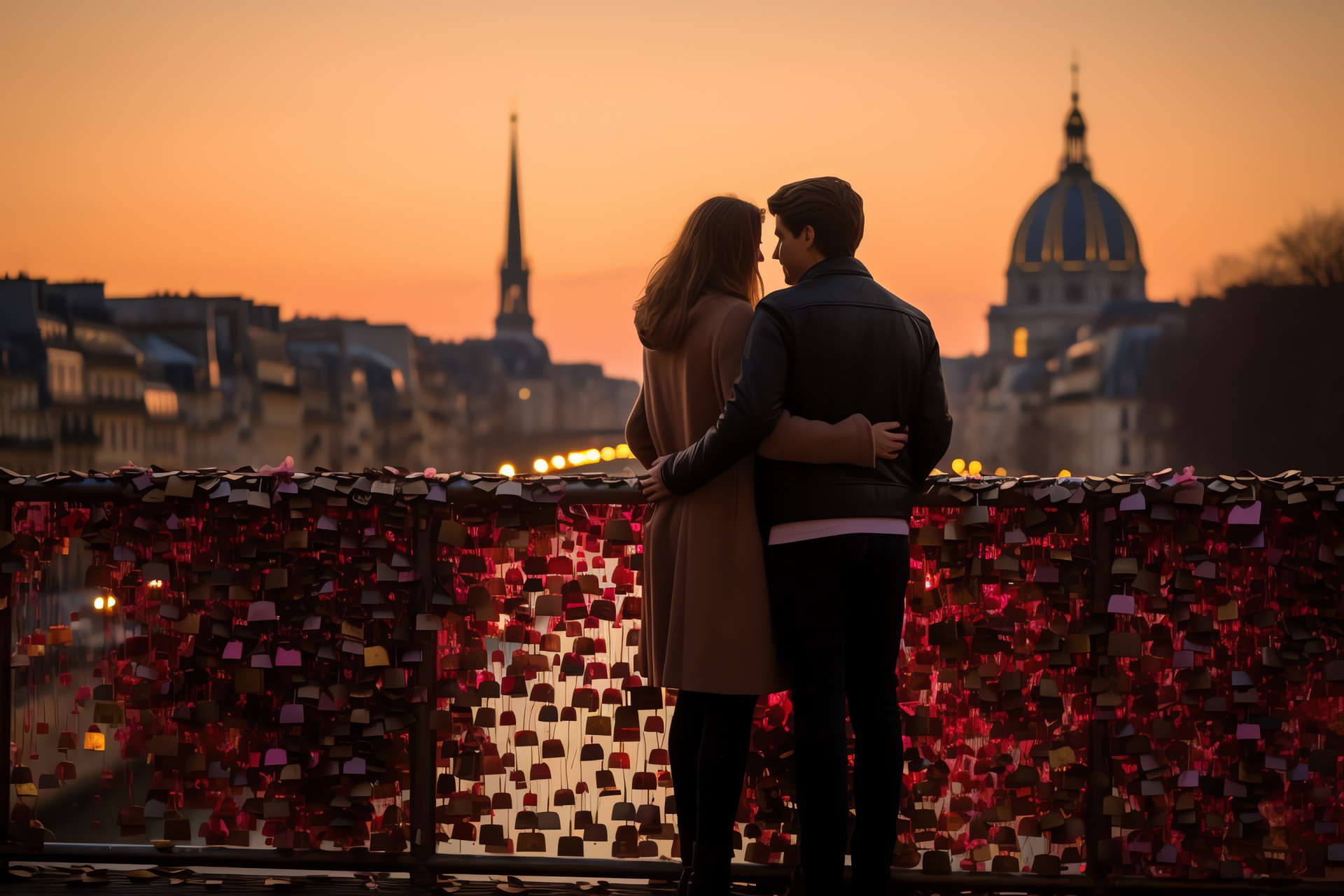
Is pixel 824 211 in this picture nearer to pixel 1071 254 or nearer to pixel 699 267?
pixel 699 267

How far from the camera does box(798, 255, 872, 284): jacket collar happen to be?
3.57 meters

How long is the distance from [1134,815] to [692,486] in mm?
1826

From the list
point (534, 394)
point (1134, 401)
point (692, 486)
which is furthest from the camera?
point (534, 394)

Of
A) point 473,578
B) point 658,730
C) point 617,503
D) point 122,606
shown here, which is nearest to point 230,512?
point 122,606

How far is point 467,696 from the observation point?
439cm

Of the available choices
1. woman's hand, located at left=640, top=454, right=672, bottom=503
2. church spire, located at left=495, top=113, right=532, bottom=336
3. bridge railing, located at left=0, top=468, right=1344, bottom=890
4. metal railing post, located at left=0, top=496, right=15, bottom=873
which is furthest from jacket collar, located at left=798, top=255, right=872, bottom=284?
church spire, located at left=495, top=113, right=532, bottom=336

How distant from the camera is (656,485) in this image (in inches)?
145

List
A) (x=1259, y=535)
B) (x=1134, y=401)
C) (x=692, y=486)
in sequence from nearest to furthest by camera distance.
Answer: (x=692, y=486)
(x=1259, y=535)
(x=1134, y=401)

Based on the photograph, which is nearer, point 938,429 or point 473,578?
point 938,429

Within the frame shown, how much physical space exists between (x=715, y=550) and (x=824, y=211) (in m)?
0.91

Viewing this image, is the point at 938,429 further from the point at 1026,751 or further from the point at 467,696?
the point at 467,696

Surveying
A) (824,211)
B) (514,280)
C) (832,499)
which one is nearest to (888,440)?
(832,499)

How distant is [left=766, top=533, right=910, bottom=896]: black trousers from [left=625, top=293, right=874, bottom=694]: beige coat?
0.23 ft

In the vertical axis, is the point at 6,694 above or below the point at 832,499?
below
